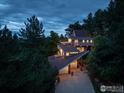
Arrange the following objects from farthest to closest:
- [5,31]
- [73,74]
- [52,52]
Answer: [52,52], [73,74], [5,31]

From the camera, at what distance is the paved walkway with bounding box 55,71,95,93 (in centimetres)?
2356

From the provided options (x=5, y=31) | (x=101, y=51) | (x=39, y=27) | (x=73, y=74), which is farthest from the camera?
(x=39, y=27)

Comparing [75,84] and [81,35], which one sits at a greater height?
[81,35]

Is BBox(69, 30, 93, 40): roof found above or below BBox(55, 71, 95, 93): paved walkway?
above

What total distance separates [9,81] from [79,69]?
2449cm

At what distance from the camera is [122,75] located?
68.0 feet

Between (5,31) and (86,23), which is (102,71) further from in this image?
(86,23)

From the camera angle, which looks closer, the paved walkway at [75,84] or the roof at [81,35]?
the paved walkway at [75,84]

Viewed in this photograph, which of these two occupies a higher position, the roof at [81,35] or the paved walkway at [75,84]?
the roof at [81,35]

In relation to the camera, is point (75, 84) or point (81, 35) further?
point (81, 35)

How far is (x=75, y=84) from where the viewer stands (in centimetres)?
2653

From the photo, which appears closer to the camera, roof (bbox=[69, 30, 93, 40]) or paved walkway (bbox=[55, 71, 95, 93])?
paved walkway (bbox=[55, 71, 95, 93])

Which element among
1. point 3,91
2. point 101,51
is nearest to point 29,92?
point 3,91

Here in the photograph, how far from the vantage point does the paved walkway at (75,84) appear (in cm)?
2356
